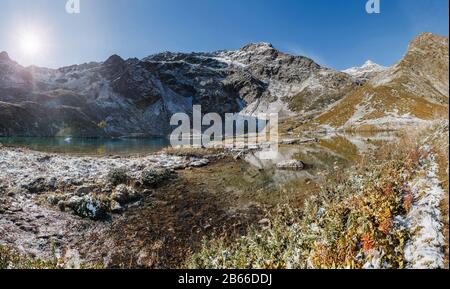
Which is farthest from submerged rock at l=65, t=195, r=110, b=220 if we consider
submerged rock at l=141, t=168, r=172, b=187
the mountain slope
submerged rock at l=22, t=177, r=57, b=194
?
the mountain slope

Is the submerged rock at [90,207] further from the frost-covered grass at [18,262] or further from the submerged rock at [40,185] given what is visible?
the frost-covered grass at [18,262]

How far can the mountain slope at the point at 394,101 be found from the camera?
10556 cm

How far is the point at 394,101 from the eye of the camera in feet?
406

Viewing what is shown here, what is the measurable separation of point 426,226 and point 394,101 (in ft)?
437

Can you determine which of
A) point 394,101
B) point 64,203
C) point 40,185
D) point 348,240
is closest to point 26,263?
point 64,203

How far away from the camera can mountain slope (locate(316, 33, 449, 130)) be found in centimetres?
10556

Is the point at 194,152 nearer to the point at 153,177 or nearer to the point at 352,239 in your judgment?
the point at 153,177

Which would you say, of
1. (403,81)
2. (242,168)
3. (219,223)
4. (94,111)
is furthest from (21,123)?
(403,81)

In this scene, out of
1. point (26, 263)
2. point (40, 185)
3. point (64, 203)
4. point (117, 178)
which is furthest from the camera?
point (117, 178)

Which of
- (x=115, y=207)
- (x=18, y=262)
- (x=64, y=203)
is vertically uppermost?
(x=64, y=203)

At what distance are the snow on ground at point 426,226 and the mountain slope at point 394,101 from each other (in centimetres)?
9611

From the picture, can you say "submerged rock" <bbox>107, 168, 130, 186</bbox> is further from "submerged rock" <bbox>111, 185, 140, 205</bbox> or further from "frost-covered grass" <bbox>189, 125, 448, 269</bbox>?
"frost-covered grass" <bbox>189, 125, 448, 269</bbox>
